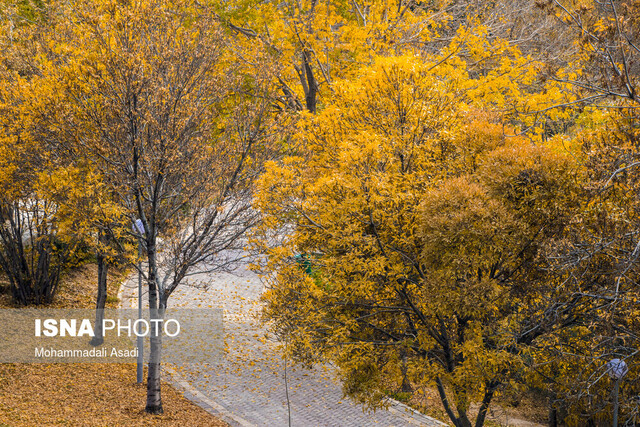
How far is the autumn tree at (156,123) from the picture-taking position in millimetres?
9312

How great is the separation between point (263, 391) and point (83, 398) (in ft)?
12.4

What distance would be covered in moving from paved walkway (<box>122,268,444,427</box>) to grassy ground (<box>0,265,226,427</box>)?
56 cm

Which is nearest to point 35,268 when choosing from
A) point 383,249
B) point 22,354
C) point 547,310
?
point 22,354

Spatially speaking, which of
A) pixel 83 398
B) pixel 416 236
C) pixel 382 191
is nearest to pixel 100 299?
pixel 83 398

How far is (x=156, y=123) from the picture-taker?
31.2 ft

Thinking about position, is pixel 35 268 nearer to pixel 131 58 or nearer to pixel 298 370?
pixel 298 370

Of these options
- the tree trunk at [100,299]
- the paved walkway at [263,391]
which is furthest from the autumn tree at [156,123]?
the tree trunk at [100,299]

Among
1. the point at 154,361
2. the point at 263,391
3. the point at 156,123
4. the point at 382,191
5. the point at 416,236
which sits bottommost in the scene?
the point at 263,391

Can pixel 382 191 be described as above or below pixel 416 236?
above

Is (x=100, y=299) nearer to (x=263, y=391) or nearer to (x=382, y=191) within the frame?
(x=263, y=391)

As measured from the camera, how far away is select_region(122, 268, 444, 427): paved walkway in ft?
40.4

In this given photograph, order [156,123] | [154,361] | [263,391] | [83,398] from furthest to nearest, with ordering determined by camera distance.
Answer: [263,391]
[83,398]
[154,361]
[156,123]

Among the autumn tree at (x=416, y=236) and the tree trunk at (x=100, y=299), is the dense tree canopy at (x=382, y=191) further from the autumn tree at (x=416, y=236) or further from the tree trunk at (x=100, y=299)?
the tree trunk at (x=100, y=299)

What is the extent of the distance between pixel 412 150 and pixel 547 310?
10.2ft
